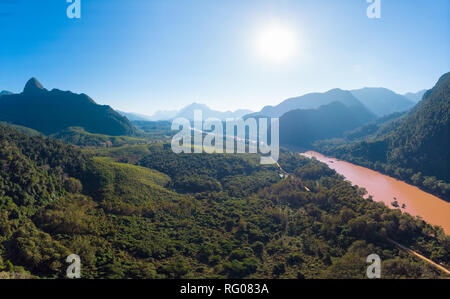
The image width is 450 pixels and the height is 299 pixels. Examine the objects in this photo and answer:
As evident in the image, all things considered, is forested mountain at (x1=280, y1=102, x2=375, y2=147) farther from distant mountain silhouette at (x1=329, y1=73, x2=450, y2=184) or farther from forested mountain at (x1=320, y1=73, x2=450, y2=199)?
forested mountain at (x1=320, y1=73, x2=450, y2=199)

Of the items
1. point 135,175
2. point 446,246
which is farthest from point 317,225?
point 135,175

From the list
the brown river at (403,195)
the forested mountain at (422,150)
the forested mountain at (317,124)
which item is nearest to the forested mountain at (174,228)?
the brown river at (403,195)

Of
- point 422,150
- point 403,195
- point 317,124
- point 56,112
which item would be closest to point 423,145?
point 422,150

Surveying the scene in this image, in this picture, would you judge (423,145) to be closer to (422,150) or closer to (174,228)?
(422,150)

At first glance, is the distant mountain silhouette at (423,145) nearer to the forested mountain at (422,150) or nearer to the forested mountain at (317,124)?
the forested mountain at (422,150)
